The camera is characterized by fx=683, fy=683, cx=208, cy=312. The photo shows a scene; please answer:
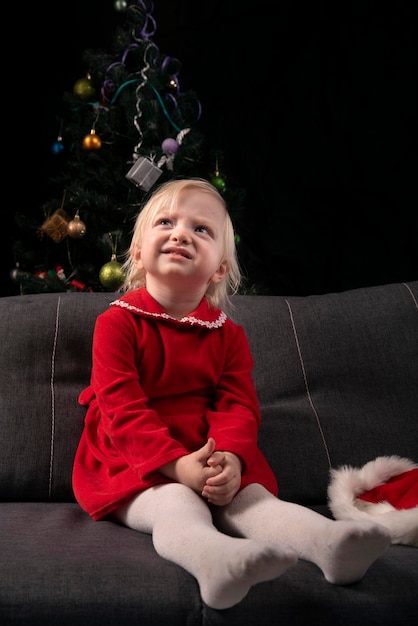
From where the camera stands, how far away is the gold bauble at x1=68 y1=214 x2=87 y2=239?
2793 mm

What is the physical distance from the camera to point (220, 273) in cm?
166

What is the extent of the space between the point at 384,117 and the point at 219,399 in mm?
2083

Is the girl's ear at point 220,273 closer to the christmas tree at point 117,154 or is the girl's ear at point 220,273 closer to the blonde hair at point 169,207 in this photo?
the blonde hair at point 169,207

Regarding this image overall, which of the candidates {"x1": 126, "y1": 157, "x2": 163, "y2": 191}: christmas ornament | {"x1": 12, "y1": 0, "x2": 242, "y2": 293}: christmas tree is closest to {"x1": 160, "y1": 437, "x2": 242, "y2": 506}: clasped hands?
{"x1": 12, "y1": 0, "x2": 242, "y2": 293}: christmas tree

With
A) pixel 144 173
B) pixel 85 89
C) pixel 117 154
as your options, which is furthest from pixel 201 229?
pixel 85 89

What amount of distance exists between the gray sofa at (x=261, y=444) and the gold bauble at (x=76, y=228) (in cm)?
100

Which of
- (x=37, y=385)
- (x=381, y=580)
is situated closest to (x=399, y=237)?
(x=37, y=385)

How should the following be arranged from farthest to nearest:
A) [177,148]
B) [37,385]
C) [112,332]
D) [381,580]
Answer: [177,148]
[37,385]
[112,332]
[381,580]

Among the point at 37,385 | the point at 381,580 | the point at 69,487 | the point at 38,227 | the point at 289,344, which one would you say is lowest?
the point at 38,227

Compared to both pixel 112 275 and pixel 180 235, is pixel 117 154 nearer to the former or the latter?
pixel 112 275

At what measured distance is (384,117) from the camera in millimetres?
3125

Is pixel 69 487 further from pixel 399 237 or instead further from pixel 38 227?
pixel 399 237

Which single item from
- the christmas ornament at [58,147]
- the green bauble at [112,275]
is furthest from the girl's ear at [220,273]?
the christmas ornament at [58,147]

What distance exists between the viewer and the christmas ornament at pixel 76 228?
110 inches
